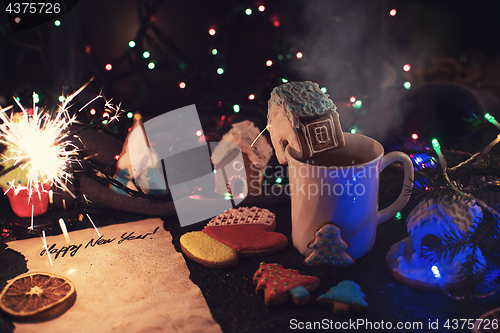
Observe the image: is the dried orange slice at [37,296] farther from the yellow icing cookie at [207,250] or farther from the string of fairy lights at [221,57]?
the string of fairy lights at [221,57]

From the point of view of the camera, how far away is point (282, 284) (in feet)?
2.30

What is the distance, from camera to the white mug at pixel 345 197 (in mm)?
730

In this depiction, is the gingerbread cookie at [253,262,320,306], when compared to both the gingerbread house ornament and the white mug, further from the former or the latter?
the gingerbread house ornament

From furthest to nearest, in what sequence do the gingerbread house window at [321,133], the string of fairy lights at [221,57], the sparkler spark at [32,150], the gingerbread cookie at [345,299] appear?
the string of fairy lights at [221,57] < the sparkler spark at [32,150] < the gingerbread house window at [321,133] < the gingerbread cookie at [345,299]

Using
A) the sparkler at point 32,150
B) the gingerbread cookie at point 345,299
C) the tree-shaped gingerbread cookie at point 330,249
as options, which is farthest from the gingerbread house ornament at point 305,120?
the sparkler at point 32,150

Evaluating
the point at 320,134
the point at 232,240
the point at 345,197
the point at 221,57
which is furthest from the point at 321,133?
the point at 221,57

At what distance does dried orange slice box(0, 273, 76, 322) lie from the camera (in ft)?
2.19

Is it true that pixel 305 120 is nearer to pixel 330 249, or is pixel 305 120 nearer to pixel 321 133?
pixel 321 133

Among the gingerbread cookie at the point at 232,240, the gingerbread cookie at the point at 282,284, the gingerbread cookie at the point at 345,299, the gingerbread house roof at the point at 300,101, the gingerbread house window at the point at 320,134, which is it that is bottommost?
the gingerbread cookie at the point at 345,299

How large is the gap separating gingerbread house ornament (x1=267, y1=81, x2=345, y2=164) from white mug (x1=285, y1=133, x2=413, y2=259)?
0.11 ft

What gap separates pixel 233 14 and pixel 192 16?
0.12 metres

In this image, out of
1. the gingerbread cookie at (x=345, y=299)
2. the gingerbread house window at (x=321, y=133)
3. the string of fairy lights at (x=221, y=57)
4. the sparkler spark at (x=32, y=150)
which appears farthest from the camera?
the string of fairy lights at (x=221, y=57)

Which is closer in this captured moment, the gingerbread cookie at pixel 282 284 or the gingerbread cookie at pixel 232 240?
the gingerbread cookie at pixel 282 284

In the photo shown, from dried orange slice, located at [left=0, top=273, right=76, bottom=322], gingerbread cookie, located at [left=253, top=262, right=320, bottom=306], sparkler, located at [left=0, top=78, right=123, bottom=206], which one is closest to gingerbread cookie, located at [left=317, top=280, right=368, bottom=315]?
gingerbread cookie, located at [left=253, top=262, right=320, bottom=306]
